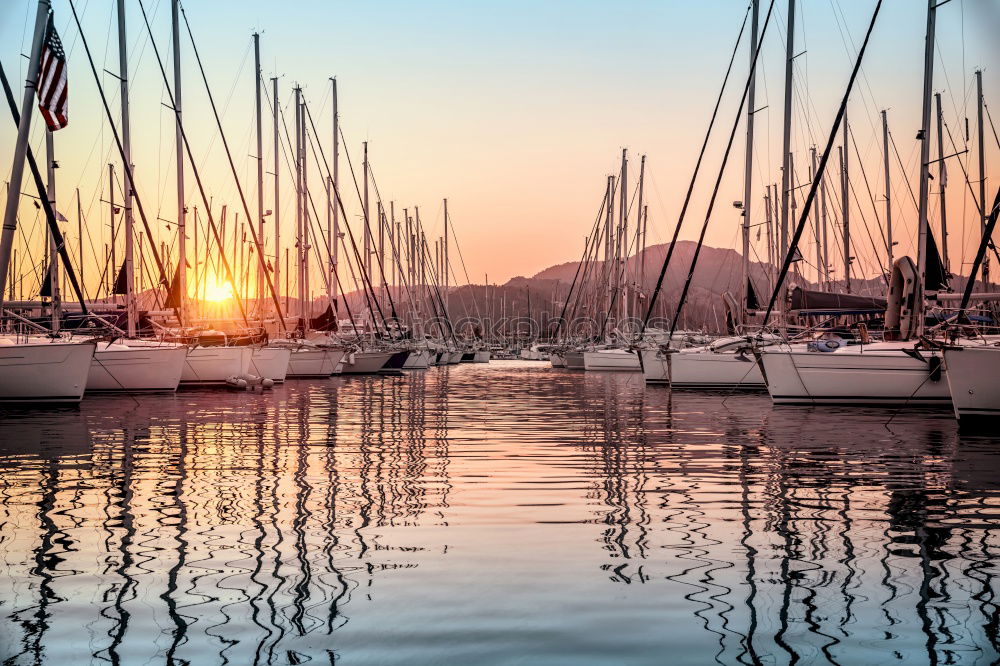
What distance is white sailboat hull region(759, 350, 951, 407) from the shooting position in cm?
2708

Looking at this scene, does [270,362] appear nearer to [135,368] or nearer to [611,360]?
[135,368]

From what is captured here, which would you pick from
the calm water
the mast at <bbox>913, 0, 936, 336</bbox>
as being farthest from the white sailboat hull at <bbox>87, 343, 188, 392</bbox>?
the mast at <bbox>913, 0, 936, 336</bbox>

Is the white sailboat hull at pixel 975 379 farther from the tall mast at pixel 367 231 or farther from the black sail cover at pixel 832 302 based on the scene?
the tall mast at pixel 367 231

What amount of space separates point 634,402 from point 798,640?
82.8 ft

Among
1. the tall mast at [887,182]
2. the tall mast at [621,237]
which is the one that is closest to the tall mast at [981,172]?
the tall mast at [887,182]

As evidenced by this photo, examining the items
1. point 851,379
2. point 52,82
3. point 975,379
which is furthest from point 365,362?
point 975,379

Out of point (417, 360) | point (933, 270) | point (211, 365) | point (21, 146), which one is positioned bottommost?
point (417, 360)

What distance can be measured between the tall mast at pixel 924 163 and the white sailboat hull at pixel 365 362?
1299 inches

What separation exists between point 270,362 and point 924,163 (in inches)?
941

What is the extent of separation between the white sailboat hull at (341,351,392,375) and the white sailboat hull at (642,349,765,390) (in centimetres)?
2127

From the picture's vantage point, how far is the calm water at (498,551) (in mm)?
5914

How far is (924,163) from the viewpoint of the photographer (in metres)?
26.1

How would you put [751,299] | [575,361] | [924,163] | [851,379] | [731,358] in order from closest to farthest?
[924,163] < [851,379] < [751,299] < [731,358] < [575,361]

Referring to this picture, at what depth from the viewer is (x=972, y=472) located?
1406 centimetres
